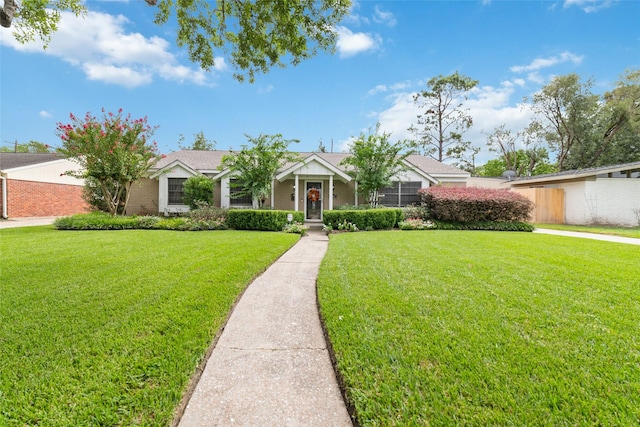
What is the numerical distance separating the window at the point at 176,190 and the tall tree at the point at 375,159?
30.1ft

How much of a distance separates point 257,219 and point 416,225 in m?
6.99

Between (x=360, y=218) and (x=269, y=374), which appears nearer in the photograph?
(x=269, y=374)

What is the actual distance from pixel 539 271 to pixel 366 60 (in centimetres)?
1130

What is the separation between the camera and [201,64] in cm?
611

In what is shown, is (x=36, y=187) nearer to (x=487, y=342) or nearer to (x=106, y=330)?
(x=106, y=330)

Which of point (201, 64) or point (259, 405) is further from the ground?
point (201, 64)

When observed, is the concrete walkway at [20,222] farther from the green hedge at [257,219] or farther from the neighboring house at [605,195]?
the neighboring house at [605,195]

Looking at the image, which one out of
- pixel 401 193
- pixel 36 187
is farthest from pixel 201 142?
pixel 401 193

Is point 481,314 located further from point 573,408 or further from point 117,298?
point 117,298

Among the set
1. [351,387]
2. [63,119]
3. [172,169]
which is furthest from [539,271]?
[63,119]

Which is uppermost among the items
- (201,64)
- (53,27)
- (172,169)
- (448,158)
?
(448,158)

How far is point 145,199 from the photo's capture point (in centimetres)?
1542

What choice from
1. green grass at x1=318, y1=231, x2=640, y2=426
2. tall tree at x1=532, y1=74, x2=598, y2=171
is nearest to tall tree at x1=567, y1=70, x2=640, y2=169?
tall tree at x1=532, y1=74, x2=598, y2=171

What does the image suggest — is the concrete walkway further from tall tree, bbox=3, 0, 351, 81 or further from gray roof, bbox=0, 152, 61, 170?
tall tree, bbox=3, 0, 351, 81
